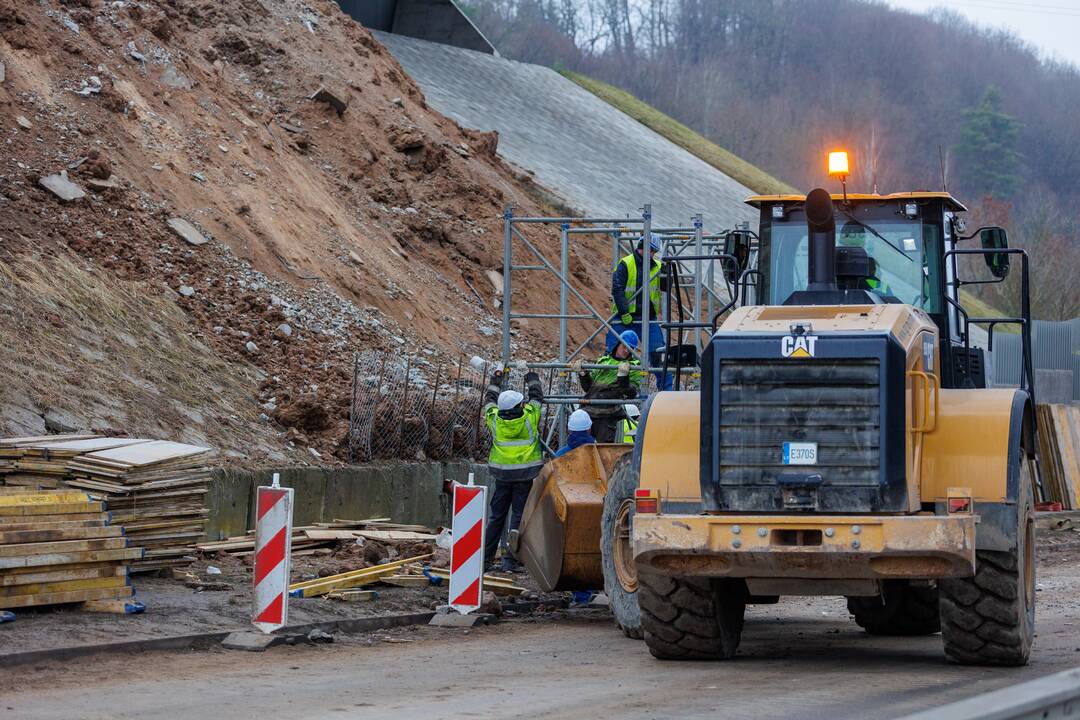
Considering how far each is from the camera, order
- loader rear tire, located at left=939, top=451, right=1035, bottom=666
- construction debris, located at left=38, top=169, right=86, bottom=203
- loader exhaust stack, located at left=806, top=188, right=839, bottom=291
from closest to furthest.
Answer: loader rear tire, located at left=939, top=451, right=1035, bottom=666, loader exhaust stack, located at left=806, top=188, right=839, bottom=291, construction debris, located at left=38, top=169, right=86, bottom=203

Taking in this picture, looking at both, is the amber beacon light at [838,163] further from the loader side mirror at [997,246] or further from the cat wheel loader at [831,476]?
the loader side mirror at [997,246]

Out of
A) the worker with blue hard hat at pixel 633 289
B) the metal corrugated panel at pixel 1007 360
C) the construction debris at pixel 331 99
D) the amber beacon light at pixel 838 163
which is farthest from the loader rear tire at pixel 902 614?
the metal corrugated panel at pixel 1007 360

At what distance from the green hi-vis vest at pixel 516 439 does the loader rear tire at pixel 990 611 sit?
535cm

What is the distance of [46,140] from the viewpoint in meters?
19.1

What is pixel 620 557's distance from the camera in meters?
11.2

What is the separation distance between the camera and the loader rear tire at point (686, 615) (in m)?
9.46

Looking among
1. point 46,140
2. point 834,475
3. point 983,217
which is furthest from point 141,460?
point 983,217

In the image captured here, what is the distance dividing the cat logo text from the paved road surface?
192cm

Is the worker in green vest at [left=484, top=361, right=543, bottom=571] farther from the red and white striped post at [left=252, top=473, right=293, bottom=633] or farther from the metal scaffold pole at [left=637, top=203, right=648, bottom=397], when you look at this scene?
the red and white striped post at [left=252, top=473, right=293, bottom=633]

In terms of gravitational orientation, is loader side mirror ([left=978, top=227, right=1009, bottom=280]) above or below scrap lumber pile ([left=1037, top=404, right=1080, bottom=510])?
above

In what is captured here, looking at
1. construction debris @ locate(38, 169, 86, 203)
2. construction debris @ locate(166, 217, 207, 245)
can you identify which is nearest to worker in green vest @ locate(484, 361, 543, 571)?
construction debris @ locate(166, 217, 207, 245)

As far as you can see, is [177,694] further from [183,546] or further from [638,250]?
[638,250]

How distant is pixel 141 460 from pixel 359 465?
516cm

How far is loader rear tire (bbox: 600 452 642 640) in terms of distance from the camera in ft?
36.5
